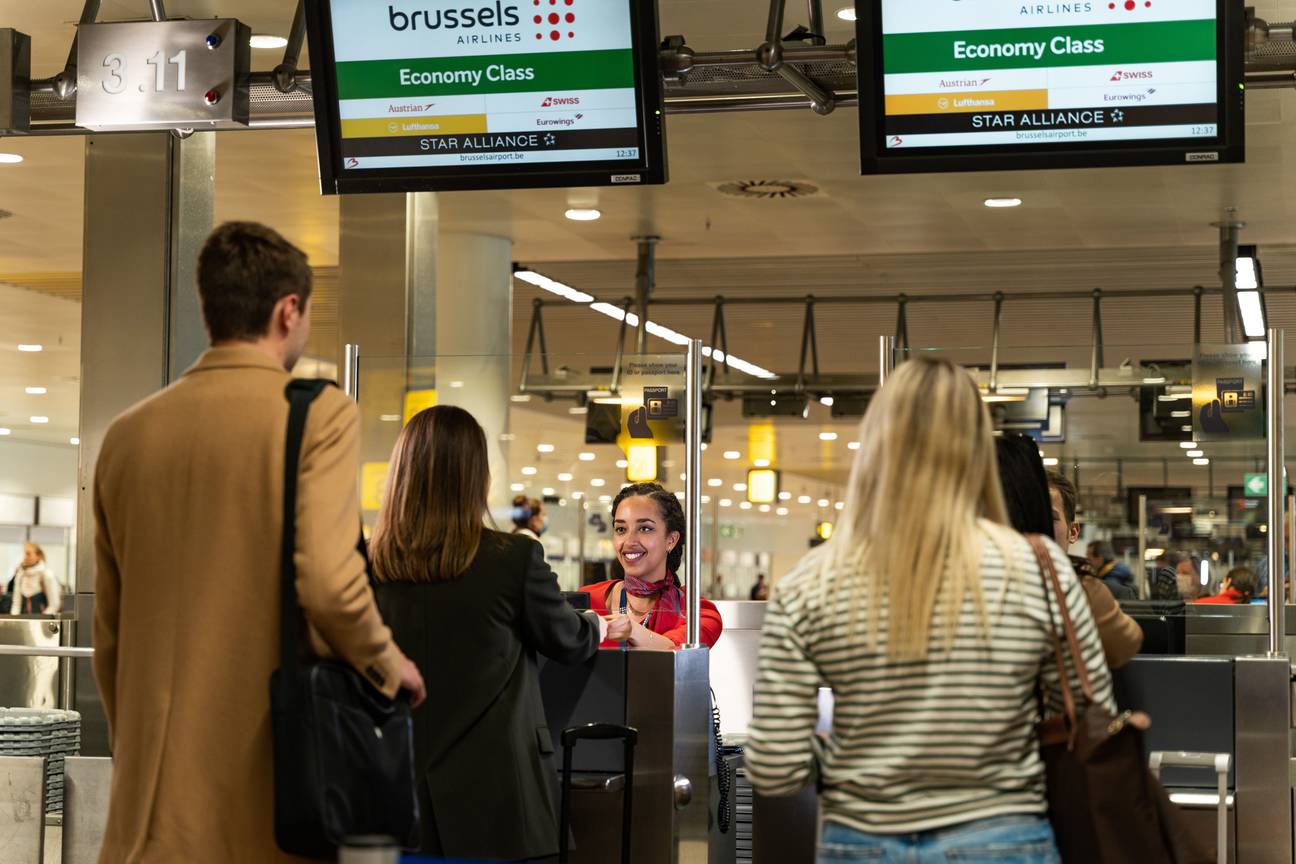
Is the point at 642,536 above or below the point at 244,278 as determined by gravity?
below

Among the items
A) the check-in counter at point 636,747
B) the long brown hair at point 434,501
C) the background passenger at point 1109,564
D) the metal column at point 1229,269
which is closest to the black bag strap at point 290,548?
the long brown hair at point 434,501

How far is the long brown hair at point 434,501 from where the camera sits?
3555mm

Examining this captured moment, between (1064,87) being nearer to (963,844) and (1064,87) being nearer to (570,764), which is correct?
(570,764)

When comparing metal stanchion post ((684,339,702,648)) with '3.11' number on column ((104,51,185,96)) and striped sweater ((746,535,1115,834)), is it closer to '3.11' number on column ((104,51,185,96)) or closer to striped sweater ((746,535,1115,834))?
'3.11' number on column ((104,51,185,96))

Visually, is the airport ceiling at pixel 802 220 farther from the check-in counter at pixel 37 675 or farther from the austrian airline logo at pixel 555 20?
the check-in counter at pixel 37 675

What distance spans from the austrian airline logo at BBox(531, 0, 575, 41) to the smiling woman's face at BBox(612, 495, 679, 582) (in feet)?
4.71

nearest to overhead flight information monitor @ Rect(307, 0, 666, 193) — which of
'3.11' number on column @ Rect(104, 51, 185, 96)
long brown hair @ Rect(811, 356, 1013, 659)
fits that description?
'3.11' number on column @ Rect(104, 51, 185, 96)

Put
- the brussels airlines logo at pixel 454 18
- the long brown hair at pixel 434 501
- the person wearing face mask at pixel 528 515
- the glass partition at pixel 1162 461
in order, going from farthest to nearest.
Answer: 1. the person wearing face mask at pixel 528 515
2. the glass partition at pixel 1162 461
3. the brussels airlines logo at pixel 454 18
4. the long brown hair at pixel 434 501

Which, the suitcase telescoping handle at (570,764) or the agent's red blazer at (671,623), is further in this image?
the agent's red blazer at (671,623)

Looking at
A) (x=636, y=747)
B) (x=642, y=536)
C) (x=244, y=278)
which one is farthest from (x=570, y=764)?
(x=244, y=278)

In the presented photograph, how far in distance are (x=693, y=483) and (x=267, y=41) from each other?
3489 mm

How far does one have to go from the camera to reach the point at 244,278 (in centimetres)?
289

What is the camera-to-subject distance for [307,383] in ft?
9.47

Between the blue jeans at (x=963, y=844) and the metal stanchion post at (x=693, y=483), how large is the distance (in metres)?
2.45
